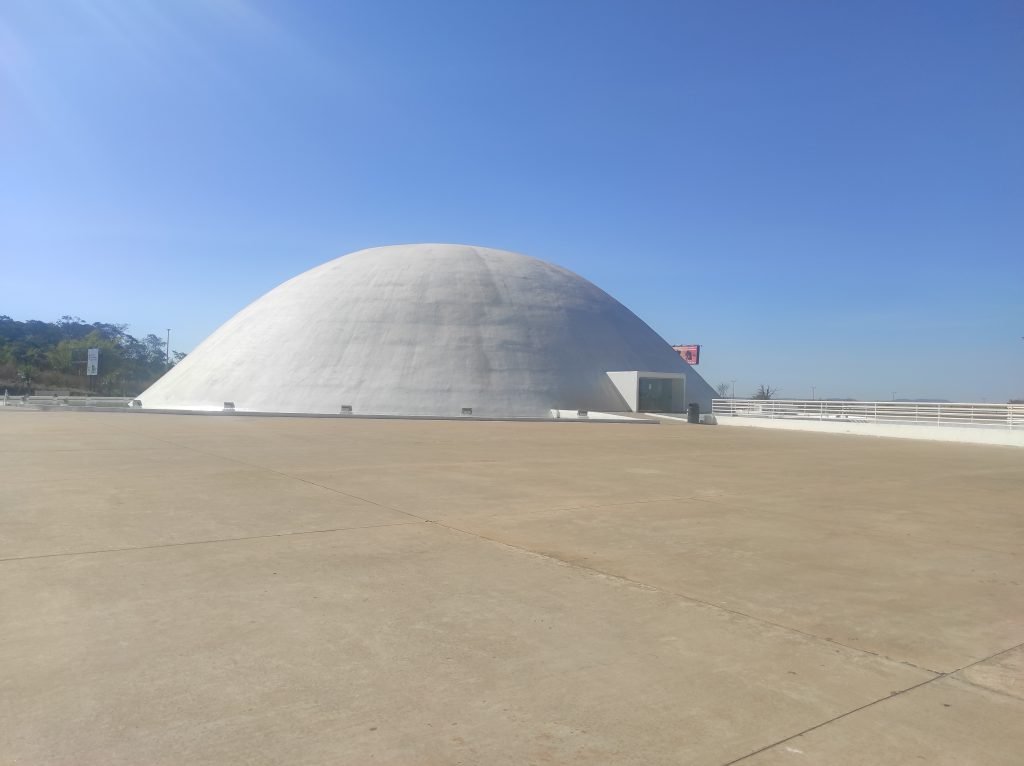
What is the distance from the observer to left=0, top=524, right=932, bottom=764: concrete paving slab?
9.48ft

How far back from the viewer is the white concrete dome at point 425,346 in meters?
34.5

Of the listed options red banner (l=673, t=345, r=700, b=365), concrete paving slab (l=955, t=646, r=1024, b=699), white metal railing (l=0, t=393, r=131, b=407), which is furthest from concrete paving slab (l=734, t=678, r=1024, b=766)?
red banner (l=673, t=345, r=700, b=365)

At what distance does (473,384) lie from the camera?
34719mm

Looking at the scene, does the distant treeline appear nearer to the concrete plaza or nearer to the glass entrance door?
the glass entrance door

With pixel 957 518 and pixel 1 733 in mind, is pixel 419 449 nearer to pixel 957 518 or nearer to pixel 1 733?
pixel 957 518

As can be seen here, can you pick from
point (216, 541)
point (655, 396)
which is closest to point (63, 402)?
point (655, 396)

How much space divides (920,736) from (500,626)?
2120mm

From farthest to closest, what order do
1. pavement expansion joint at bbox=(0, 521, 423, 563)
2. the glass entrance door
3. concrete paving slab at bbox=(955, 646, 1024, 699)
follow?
the glass entrance door, pavement expansion joint at bbox=(0, 521, 423, 563), concrete paving slab at bbox=(955, 646, 1024, 699)

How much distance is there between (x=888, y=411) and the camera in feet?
90.6

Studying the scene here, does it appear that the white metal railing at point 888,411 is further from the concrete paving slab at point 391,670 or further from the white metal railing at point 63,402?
the white metal railing at point 63,402

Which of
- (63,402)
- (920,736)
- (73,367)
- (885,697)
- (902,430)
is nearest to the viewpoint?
(920,736)

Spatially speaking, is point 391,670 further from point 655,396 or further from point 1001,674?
point 655,396

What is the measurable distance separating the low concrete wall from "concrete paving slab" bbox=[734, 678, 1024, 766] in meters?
21.6

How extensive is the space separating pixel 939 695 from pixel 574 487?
6902mm
